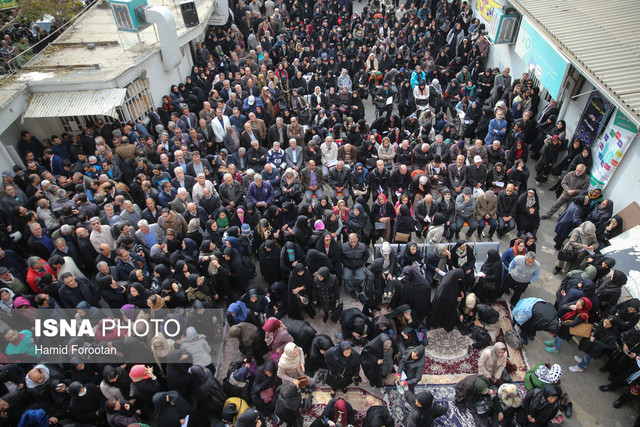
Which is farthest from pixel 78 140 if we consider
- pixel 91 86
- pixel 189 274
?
pixel 189 274

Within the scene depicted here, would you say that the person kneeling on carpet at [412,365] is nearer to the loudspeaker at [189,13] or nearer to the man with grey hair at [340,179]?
the man with grey hair at [340,179]

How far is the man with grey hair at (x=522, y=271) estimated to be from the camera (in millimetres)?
7368

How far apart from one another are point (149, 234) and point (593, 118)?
10.5 metres

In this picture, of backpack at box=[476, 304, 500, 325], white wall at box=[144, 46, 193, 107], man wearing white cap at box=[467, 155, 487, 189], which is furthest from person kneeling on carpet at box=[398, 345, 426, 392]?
white wall at box=[144, 46, 193, 107]

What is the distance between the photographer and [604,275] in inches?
287

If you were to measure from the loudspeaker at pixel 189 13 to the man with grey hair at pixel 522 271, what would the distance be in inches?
507

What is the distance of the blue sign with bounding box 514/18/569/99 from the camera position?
420 inches

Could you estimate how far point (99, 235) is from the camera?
7.97m

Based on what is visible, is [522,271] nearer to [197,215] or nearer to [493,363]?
[493,363]

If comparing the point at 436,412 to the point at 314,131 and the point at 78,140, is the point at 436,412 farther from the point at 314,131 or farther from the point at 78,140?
the point at 78,140

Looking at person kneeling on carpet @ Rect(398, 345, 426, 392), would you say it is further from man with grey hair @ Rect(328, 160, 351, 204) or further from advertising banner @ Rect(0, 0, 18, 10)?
advertising banner @ Rect(0, 0, 18, 10)

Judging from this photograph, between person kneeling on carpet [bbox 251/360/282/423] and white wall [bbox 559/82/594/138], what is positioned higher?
white wall [bbox 559/82/594/138]

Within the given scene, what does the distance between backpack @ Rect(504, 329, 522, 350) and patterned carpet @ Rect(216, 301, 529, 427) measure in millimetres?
69

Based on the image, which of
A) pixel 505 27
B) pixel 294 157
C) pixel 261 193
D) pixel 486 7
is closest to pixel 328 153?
pixel 294 157
